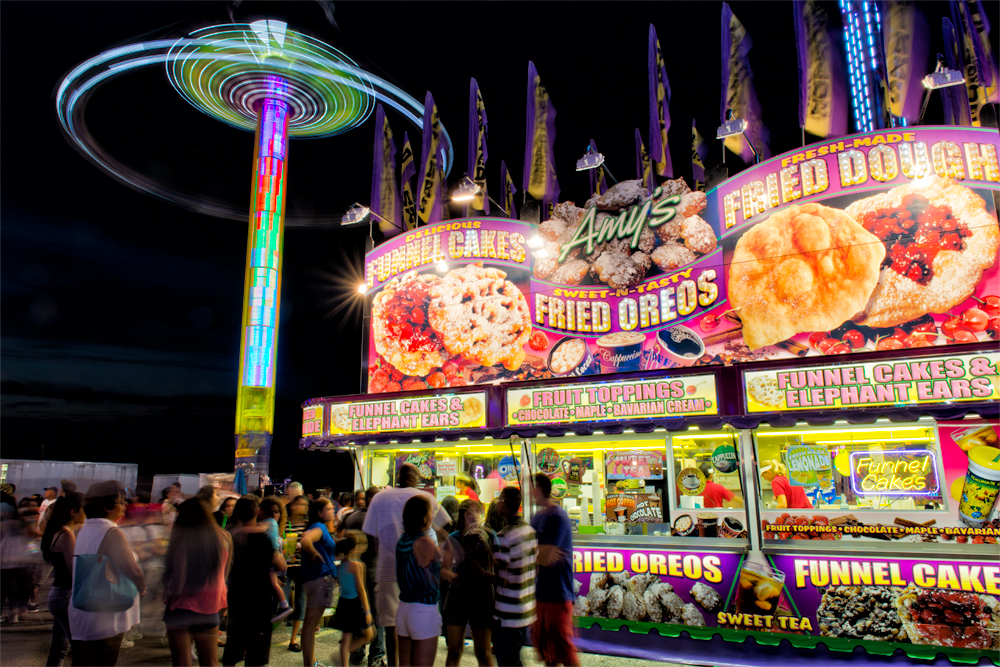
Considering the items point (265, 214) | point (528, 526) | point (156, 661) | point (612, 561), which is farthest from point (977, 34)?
point (265, 214)

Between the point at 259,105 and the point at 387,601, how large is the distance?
20844 mm

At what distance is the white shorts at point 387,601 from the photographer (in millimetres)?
5891

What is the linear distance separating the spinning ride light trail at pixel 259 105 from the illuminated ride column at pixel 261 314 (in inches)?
1.1

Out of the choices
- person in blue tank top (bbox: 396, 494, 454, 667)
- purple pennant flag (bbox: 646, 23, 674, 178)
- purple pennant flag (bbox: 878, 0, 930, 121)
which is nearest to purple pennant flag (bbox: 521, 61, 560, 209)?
purple pennant flag (bbox: 646, 23, 674, 178)

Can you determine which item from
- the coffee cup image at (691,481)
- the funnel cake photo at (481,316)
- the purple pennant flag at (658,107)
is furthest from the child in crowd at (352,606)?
the purple pennant flag at (658,107)

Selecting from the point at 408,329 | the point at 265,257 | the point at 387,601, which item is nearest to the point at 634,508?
the point at 387,601

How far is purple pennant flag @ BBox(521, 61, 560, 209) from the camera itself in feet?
48.9

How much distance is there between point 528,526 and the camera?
17.8 ft

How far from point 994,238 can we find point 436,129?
12.5 metres

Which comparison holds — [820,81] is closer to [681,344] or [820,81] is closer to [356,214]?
[681,344]

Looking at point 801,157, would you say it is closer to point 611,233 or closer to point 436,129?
point 611,233

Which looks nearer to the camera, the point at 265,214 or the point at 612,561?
the point at 612,561

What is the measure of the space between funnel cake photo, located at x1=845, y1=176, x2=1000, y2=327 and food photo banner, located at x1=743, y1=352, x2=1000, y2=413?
3080 millimetres

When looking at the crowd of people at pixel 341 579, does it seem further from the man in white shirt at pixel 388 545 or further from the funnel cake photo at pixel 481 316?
the funnel cake photo at pixel 481 316
